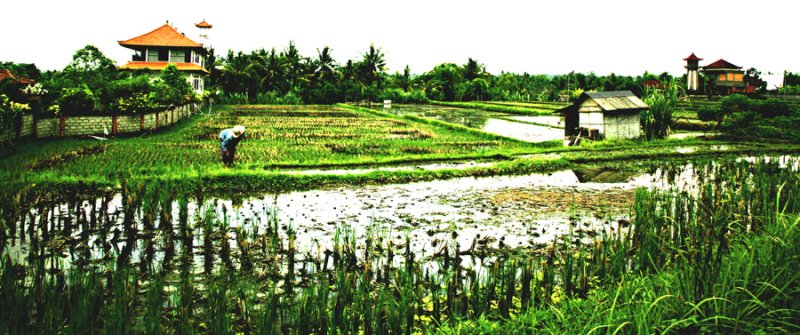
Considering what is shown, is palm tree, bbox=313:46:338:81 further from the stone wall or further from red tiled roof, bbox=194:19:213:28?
the stone wall

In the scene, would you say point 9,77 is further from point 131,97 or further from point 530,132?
point 530,132

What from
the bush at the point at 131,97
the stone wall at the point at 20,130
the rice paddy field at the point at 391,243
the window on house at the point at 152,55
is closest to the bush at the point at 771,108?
the rice paddy field at the point at 391,243

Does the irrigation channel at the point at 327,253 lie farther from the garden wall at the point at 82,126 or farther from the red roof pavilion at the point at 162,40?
the red roof pavilion at the point at 162,40

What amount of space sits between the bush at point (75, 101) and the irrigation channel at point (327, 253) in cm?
945

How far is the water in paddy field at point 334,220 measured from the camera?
18.1 feet

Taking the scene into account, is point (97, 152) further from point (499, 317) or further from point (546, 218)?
point (499, 317)

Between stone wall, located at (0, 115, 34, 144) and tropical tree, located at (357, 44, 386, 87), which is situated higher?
tropical tree, located at (357, 44, 386, 87)

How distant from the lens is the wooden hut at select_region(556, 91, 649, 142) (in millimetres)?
15836

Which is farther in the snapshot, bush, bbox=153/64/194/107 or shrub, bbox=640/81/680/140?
bush, bbox=153/64/194/107

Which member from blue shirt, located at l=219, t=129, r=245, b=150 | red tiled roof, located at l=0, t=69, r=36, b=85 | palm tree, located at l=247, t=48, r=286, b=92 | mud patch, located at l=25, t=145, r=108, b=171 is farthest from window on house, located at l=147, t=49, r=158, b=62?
blue shirt, located at l=219, t=129, r=245, b=150

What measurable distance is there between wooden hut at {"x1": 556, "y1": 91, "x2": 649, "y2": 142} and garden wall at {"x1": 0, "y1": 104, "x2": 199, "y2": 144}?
40.1 feet

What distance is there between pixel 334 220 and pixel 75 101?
1271cm

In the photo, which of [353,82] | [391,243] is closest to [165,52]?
[353,82]

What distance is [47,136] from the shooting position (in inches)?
591
